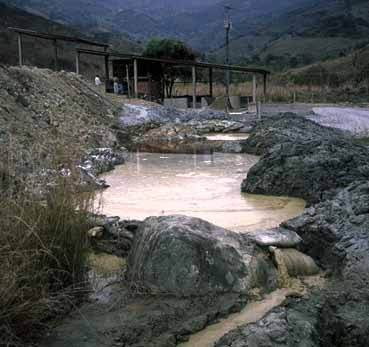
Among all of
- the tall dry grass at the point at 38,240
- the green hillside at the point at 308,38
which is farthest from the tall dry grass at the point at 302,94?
the tall dry grass at the point at 38,240

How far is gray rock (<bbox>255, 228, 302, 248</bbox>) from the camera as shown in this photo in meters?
5.68

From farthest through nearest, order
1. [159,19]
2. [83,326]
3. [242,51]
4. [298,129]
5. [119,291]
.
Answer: [159,19] < [242,51] < [298,129] < [119,291] < [83,326]

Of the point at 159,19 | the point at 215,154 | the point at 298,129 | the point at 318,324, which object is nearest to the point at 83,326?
the point at 318,324

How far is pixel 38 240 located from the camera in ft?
13.7

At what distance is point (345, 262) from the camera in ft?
17.5

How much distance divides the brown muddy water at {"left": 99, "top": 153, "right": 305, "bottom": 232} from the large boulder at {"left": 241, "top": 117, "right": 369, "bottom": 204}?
0.74 ft

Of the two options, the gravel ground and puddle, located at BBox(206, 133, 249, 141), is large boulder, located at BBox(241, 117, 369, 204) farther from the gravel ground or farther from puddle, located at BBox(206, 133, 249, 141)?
Result: puddle, located at BBox(206, 133, 249, 141)

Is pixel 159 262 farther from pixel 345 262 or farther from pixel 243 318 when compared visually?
pixel 345 262

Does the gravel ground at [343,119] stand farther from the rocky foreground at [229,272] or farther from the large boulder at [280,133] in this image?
the rocky foreground at [229,272]

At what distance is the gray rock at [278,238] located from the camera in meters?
5.68

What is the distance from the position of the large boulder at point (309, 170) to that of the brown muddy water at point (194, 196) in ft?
0.74

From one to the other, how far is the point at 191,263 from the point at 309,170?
14.5 feet

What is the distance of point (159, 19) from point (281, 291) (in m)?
154

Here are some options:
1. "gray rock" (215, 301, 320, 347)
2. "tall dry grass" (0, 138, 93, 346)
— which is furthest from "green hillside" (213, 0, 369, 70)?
"gray rock" (215, 301, 320, 347)
